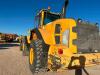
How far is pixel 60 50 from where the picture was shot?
6.52 metres

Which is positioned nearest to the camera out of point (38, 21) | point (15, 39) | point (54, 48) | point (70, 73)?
point (54, 48)

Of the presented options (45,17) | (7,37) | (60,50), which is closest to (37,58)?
(60,50)

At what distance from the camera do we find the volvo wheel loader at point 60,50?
20.2 feet

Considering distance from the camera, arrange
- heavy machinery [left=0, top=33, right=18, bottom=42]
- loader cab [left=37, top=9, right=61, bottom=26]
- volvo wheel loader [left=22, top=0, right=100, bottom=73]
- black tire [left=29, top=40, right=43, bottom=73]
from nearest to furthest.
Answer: volvo wheel loader [left=22, top=0, right=100, bottom=73]
black tire [left=29, top=40, right=43, bottom=73]
loader cab [left=37, top=9, right=61, bottom=26]
heavy machinery [left=0, top=33, right=18, bottom=42]

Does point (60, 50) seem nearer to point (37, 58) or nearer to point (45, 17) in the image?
point (37, 58)

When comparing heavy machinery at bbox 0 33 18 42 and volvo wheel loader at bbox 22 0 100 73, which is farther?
heavy machinery at bbox 0 33 18 42

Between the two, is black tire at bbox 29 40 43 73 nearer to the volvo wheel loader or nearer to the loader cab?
the volvo wheel loader

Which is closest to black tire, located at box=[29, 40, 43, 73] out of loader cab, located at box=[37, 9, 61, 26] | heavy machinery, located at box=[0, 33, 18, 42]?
loader cab, located at box=[37, 9, 61, 26]

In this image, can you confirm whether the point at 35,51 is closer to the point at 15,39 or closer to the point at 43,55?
the point at 43,55

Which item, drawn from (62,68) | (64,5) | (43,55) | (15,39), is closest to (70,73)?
(43,55)

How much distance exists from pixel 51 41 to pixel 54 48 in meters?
0.53

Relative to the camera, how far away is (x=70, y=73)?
8125 mm

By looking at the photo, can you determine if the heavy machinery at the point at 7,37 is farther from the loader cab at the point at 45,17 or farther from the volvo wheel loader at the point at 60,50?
the volvo wheel loader at the point at 60,50

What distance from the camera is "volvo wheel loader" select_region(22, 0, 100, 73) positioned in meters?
6.17
